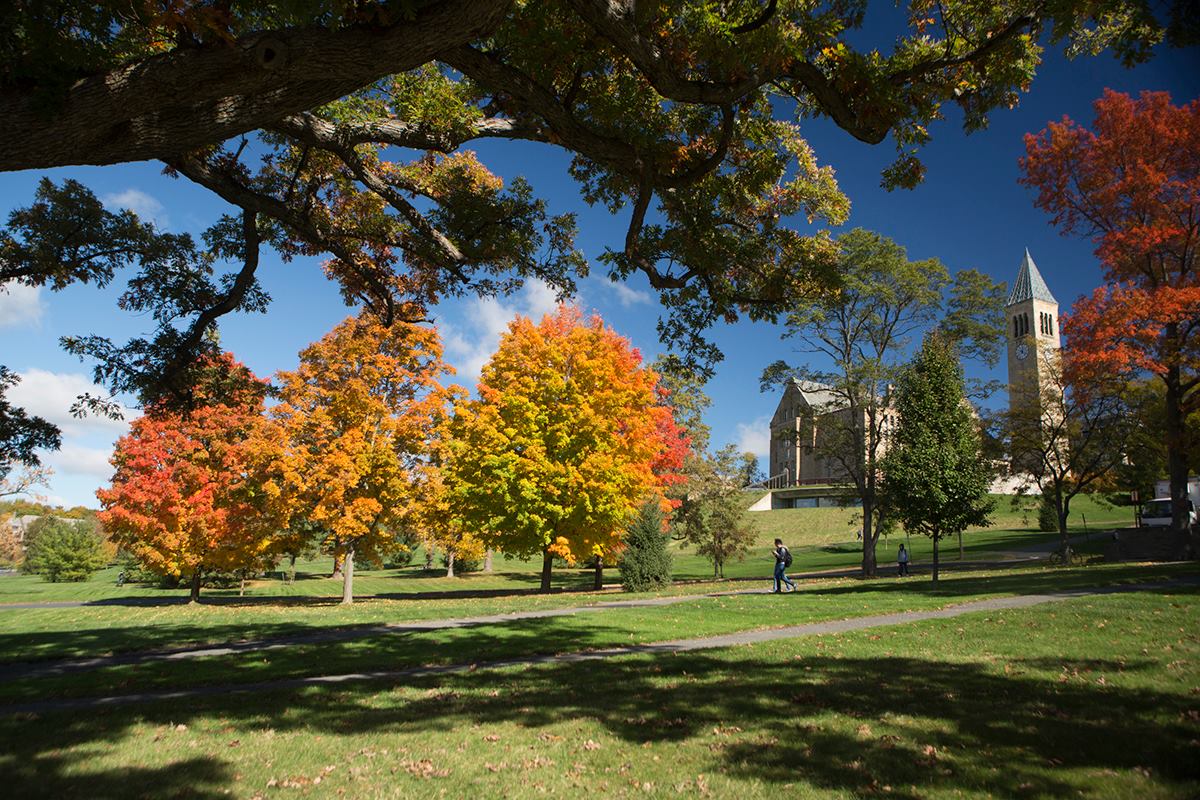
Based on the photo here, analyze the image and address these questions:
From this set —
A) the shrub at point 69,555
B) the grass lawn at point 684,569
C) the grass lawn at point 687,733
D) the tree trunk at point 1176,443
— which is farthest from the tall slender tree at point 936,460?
the shrub at point 69,555

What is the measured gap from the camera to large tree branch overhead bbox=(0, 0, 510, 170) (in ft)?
14.3

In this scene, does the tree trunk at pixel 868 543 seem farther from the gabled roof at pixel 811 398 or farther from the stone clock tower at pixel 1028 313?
the stone clock tower at pixel 1028 313

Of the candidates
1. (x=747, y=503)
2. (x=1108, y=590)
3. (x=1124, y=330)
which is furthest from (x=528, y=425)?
(x=1124, y=330)

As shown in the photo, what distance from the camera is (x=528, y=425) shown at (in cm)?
2273

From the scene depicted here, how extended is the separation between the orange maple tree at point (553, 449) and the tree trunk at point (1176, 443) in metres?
19.9

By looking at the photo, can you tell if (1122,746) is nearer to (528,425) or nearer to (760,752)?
(760,752)

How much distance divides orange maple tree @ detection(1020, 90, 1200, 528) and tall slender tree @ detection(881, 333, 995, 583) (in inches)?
194

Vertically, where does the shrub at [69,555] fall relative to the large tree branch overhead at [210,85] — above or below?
below

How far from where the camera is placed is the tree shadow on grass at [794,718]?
4.40 m

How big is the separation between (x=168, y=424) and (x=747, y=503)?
83.5ft

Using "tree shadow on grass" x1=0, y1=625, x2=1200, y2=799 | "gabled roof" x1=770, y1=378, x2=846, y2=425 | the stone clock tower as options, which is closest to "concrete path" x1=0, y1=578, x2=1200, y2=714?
"tree shadow on grass" x1=0, y1=625, x2=1200, y2=799

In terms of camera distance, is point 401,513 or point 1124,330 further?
point 1124,330

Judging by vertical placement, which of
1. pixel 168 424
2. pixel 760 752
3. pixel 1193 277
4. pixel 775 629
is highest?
pixel 1193 277

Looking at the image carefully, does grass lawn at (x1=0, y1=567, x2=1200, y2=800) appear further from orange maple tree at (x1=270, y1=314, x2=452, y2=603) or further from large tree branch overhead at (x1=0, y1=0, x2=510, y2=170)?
orange maple tree at (x1=270, y1=314, x2=452, y2=603)
